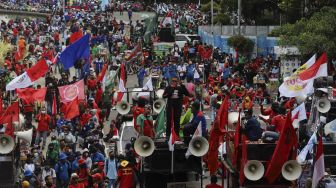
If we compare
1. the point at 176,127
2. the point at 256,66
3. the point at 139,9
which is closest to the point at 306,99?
the point at 176,127

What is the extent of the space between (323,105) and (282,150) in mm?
4394

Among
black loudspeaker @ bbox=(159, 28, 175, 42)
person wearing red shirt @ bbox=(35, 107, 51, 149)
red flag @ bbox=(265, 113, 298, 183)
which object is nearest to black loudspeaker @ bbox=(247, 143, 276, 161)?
red flag @ bbox=(265, 113, 298, 183)

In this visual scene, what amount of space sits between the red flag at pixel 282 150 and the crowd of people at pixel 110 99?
1331mm

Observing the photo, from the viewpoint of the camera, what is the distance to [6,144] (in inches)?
746

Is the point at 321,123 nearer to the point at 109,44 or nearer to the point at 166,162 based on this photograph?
the point at 166,162

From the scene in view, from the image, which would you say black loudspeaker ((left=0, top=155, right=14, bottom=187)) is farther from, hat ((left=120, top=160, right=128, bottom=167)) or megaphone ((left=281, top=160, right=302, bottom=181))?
megaphone ((left=281, top=160, right=302, bottom=181))

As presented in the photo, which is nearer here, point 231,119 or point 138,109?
point 231,119

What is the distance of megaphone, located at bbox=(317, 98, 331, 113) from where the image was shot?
68.7 feet

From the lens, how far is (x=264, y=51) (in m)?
46.8

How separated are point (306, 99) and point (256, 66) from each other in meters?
17.4

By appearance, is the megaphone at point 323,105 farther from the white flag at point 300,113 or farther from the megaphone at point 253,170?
the megaphone at point 253,170

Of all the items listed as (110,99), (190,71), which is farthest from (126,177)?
(190,71)

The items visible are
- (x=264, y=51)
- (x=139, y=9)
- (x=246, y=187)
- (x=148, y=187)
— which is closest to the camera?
(x=246, y=187)

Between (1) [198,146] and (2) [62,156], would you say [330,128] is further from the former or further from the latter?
(2) [62,156]
